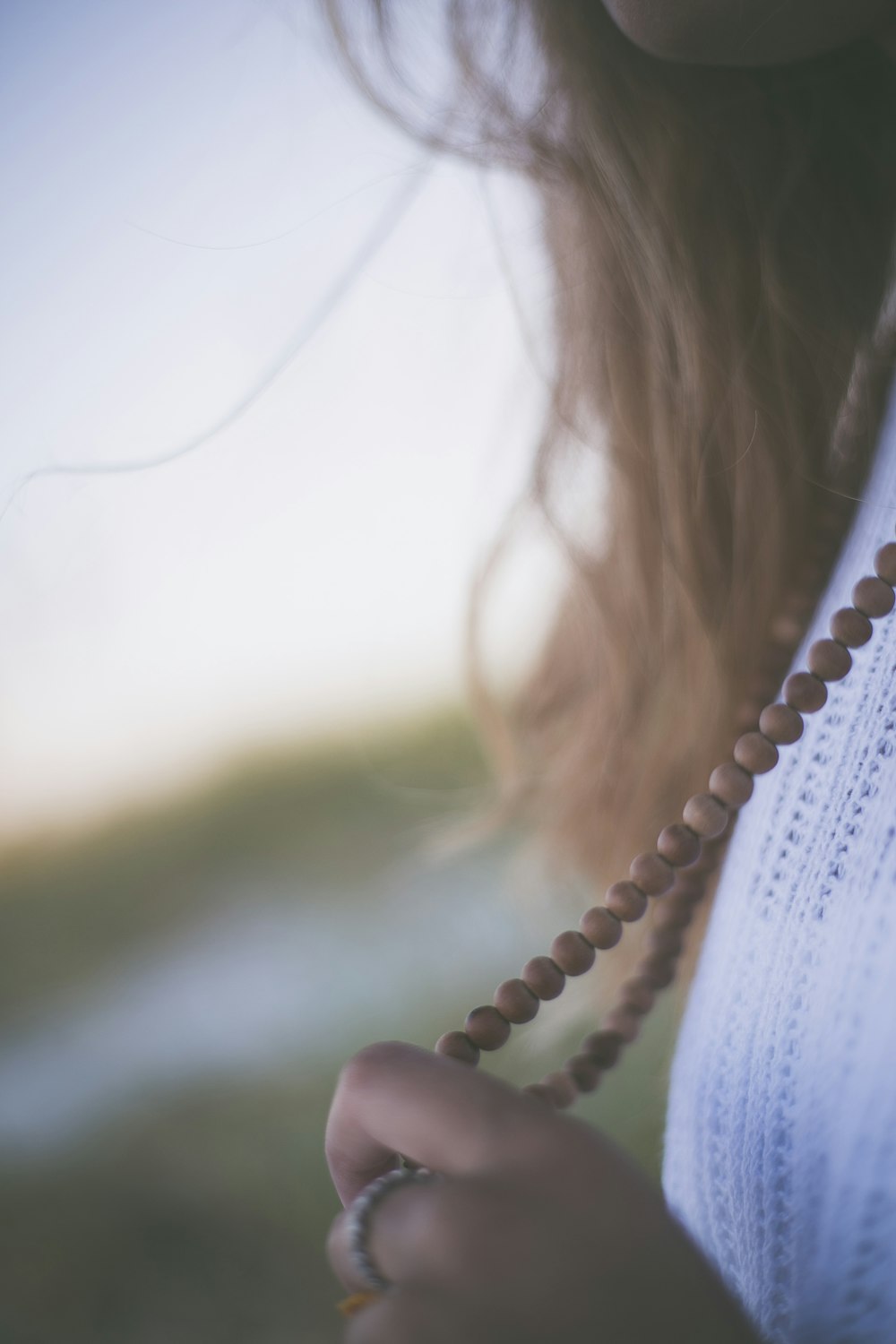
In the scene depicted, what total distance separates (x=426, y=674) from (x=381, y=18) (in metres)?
0.60

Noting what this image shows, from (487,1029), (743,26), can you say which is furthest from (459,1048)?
(743,26)

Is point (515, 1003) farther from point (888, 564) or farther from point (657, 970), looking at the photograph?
point (888, 564)

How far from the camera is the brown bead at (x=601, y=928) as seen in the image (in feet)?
1.33

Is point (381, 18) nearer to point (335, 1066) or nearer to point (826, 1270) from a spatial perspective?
point (826, 1270)

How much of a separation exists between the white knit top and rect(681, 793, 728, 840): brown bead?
3cm

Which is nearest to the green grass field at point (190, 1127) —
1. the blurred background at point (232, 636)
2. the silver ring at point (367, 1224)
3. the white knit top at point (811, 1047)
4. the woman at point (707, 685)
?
the blurred background at point (232, 636)

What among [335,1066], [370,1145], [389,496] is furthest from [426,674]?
[370,1145]

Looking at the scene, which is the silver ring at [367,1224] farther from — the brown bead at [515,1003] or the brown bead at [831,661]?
the brown bead at [831,661]

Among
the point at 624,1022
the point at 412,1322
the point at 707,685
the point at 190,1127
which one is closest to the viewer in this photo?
the point at 412,1322

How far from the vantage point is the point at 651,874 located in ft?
1.37

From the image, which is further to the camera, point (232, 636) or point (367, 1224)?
point (232, 636)

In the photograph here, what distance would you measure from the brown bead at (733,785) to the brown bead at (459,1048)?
17 cm

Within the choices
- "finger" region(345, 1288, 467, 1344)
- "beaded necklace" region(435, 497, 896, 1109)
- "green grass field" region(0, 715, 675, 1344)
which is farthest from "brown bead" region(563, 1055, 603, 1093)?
"green grass field" region(0, 715, 675, 1344)

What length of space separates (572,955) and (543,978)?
2cm
